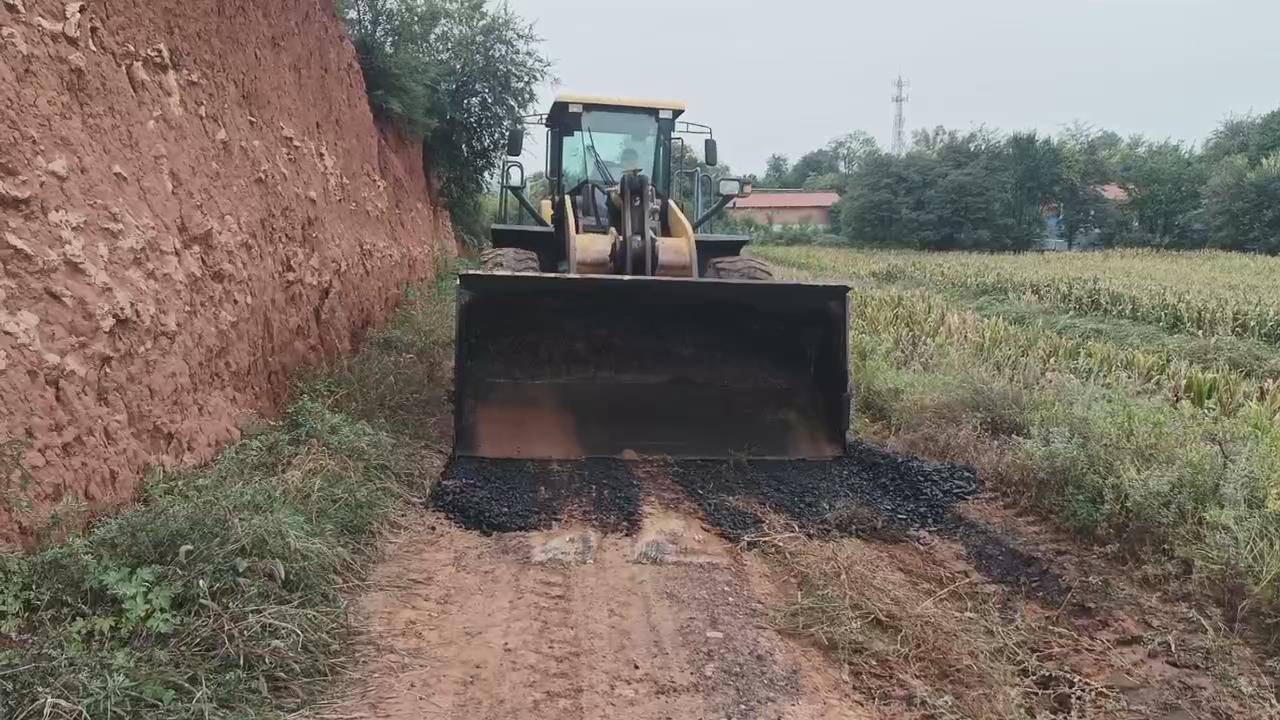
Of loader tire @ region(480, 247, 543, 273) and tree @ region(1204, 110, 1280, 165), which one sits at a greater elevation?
tree @ region(1204, 110, 1280, 165)

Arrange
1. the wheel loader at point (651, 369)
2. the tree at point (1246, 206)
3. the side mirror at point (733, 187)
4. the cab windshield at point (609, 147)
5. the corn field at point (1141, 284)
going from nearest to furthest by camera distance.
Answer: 1. the wheel loader at point (651, 369)
2. the side mirror at point (733, 187)
3. the cab windshield at point (609, 147)
4. the corn field at point (1141, 284)
5. the tree at point (1246, 206)

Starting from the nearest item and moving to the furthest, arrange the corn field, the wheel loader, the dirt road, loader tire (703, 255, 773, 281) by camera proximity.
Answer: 1. the dirt road
2. the wheel loader
3. loader tire (703, 255, 773, 281)
4. the corn field

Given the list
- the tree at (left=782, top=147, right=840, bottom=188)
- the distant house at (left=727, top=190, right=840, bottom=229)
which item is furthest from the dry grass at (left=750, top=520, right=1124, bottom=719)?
the tree at (left=782, top=147, right=840, bottom=188)

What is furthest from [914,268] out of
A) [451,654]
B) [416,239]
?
[451,654]

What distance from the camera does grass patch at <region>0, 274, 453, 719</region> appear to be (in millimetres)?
2475

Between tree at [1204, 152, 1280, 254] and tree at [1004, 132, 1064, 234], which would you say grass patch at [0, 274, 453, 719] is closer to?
tree at [1204, 152, 1280, 254]

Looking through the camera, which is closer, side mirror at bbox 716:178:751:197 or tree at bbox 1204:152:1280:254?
side mirror at bbox 716:178:751:197

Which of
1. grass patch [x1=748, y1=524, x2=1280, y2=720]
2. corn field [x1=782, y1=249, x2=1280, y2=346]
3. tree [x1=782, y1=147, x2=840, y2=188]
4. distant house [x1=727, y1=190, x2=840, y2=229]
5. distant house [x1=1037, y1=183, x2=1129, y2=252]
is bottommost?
grass patch [x1=748, y1=524, x2=1280, y2=720]

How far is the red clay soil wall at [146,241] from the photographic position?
3283 mm

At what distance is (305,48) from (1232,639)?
8094 millimetres

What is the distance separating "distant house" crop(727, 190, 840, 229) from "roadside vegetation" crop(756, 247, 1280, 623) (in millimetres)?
38250

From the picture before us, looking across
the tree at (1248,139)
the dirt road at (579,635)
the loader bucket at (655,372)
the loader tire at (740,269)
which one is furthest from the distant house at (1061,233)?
the dirt road at (579,635)

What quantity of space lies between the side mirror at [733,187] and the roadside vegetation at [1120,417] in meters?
1.97

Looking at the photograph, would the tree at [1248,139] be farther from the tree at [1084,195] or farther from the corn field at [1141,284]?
the corn field at [1141,284]
